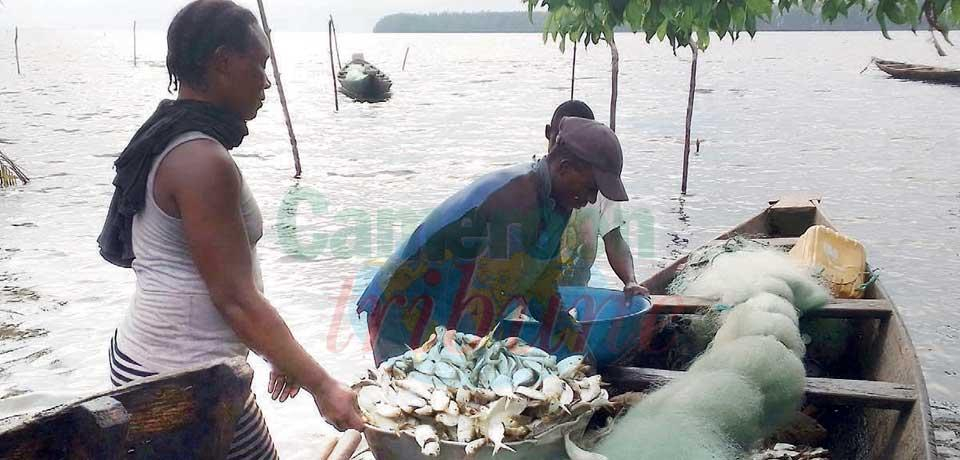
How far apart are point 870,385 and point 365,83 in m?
27.2

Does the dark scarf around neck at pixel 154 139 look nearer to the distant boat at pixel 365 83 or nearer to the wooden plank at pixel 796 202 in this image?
the wooden plank at pixel 796 202

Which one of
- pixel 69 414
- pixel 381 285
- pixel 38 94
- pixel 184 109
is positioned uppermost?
pixel 184 109

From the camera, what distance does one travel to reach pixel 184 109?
73.0 inches

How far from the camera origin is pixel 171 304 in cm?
195

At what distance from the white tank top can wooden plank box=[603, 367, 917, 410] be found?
6.12 feet

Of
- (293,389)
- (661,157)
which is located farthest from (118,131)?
(293,389)

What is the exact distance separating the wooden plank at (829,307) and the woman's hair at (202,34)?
270cm

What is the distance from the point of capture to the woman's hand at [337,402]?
1898mm

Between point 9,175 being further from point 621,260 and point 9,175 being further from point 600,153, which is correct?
point 600,153

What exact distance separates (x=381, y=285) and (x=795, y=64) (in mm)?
61831

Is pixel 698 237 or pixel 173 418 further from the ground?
pixel 173 418

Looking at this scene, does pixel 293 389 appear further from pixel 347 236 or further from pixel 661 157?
pixel 661 157

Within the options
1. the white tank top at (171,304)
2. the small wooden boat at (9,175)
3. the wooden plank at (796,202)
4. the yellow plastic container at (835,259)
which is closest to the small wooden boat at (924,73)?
the wooden plank at (796,202)

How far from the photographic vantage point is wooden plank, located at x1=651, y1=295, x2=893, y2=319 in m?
3.93
